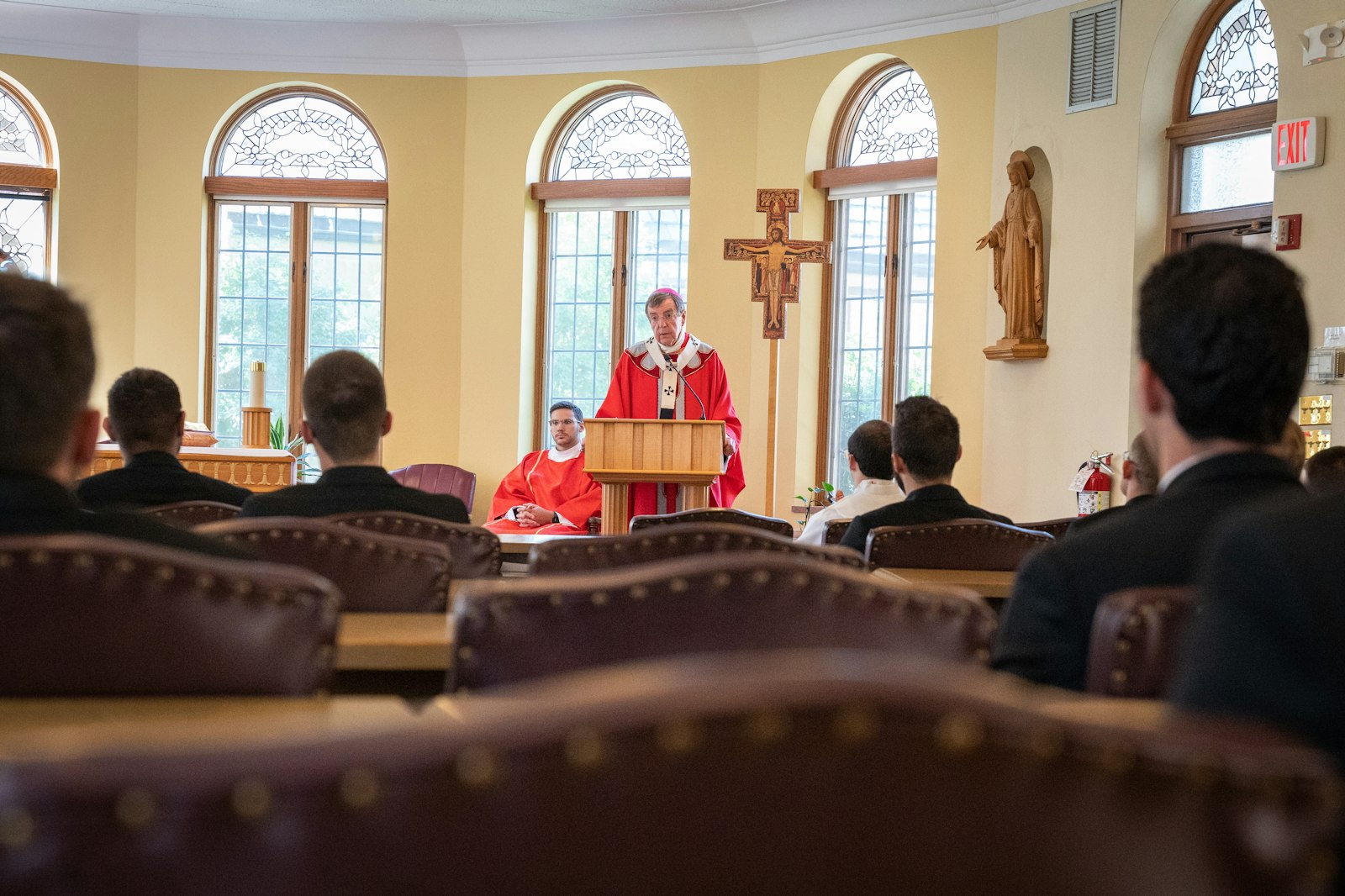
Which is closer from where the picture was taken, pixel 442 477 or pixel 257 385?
pixel 257 385

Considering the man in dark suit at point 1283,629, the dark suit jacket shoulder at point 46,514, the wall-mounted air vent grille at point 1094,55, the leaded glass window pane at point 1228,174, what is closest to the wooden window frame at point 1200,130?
the leaded glass window pane at point 1228,174

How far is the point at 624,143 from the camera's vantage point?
10.5 m

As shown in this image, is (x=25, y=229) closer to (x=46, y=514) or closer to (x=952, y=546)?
(x=952, y=546)

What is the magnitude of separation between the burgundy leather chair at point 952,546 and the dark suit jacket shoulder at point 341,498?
116 cm

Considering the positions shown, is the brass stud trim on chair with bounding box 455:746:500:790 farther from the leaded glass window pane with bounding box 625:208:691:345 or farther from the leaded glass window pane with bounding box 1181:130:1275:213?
the leaded glass window pane with bounding box 625:208:691:345

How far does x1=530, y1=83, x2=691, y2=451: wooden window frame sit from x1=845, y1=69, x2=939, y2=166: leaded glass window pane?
4.63 ft

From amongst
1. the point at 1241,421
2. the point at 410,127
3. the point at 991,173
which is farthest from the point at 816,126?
the point at 1241,421

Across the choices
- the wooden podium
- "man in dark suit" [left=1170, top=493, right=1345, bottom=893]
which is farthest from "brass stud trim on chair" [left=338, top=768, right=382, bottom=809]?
the wooden podium

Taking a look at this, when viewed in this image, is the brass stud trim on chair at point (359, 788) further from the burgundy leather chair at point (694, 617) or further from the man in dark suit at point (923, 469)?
the man in dark suit at point (923, 469)

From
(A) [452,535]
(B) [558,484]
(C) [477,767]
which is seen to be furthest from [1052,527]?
(B) [558,484]

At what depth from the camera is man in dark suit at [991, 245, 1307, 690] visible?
167cm

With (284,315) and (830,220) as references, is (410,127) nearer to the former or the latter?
(284,315)

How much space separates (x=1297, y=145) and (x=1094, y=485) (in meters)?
2.12

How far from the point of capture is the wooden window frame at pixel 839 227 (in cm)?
944
